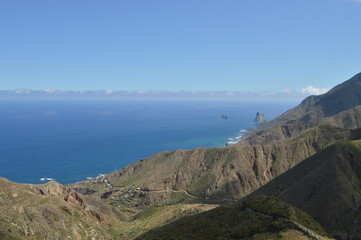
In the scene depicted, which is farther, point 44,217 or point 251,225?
point 44,217

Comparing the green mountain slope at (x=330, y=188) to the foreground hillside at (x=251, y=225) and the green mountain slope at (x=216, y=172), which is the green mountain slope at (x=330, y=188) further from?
the green mountain slope at (x=216, y=172)

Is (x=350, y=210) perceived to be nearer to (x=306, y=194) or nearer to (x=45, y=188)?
(x=306, y=194)

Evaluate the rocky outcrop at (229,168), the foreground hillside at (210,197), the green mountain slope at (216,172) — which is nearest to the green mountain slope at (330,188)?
the foreground hillside at (210,197)

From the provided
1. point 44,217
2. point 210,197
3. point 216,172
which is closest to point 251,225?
point 44,217

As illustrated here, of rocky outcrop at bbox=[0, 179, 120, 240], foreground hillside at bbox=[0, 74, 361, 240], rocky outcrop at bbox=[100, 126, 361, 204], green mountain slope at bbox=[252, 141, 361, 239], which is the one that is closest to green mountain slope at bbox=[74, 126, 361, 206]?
rocky outcrop at bbox=[100, 126, 361, 204]

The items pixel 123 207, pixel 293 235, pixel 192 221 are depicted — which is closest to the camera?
pixel 293 235

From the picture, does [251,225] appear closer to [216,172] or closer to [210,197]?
[210,197]

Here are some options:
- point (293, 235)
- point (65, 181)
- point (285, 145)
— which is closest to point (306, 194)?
point (293, 235)

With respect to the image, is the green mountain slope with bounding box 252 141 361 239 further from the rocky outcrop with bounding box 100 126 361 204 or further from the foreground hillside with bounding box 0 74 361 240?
the rocky outcrop with bounding box 100 126 361 204
